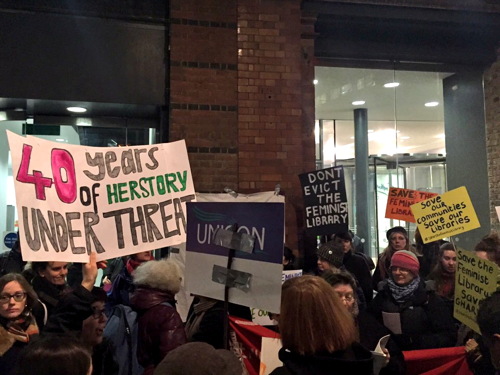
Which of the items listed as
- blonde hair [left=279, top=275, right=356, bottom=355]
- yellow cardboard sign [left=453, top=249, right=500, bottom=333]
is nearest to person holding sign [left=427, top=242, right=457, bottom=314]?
yellow cardboard sign [left=453, top=249, right=500, bottom=333]

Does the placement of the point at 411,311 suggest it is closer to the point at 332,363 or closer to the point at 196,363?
the point at 332,363

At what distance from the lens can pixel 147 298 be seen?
3.45 m

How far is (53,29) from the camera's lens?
6.34 m

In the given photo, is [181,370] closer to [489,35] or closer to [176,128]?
[176,128]

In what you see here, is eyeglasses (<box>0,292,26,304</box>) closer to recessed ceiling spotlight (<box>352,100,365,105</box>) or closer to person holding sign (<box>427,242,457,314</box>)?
person holding sign (<box>427,242,457,314</box>)

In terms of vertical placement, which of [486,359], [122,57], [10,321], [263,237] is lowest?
[486,359]

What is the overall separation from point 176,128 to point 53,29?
1947mm

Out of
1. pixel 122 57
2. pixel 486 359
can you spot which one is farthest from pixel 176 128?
pixel 486 359

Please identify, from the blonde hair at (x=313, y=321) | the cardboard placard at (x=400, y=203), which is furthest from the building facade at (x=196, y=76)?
the blonde hair at (x=313, y=321)

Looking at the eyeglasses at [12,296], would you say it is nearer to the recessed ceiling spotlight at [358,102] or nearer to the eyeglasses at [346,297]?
the eyeglasses at [346,297]

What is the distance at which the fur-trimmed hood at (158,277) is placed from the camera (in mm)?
3455

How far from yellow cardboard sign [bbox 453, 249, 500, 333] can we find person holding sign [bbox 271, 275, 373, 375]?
1555mm

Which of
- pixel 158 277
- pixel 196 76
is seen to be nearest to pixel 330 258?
pixel 158 277

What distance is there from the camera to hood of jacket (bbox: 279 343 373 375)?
2131 mm
